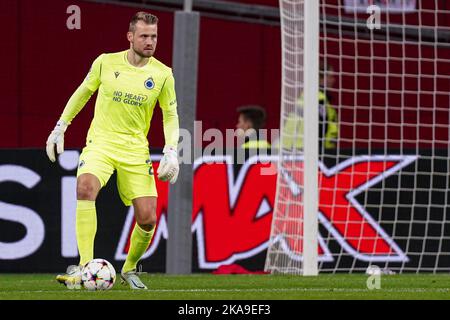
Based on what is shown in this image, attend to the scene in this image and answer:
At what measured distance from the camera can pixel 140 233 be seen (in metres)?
9.38

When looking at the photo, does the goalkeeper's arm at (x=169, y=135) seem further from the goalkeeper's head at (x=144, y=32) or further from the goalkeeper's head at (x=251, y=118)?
the goalkeeper's head at (x=251, y=118)

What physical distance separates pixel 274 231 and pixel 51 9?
5353 mm

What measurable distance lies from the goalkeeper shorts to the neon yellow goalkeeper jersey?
0.08m

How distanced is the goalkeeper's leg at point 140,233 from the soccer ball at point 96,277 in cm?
62

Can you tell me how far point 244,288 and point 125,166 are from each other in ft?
4.06

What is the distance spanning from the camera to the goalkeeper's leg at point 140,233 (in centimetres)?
930

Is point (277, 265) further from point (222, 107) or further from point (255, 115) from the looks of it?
point (222, 107)

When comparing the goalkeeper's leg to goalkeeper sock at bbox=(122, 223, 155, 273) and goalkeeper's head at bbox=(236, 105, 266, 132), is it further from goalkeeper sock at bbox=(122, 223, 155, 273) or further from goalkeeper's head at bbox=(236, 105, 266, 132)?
goalkeeper's head at bbox=(236, 105, 266, 132)

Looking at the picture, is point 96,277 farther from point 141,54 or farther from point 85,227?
point 141,54

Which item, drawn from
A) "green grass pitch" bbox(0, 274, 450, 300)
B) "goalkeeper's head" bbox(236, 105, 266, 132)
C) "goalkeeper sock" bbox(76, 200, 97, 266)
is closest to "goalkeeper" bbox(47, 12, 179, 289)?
"goalkeeper sock" bbox(76, 200, 97, 266)

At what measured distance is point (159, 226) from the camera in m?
12.2

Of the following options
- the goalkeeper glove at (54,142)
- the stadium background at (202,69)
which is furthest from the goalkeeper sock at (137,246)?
the stadium background at (202,69)
